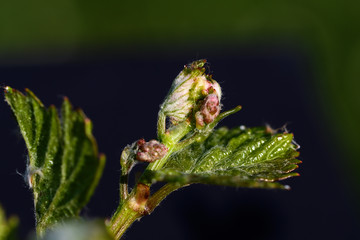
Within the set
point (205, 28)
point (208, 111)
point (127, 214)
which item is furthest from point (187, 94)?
point (205, 28)

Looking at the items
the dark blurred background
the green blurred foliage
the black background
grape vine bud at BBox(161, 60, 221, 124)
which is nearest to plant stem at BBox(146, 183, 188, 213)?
grape vine bud at BBox(161, 60, 221, 124)

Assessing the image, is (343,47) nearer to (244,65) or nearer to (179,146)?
(244,65)

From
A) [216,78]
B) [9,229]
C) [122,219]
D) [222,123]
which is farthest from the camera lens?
[216,78]

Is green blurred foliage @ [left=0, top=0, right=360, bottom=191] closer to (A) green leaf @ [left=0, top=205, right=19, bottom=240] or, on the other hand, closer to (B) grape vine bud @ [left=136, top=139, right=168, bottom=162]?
(B) grape vine bud @ [left=136, top=139, right=168, bottom=162]

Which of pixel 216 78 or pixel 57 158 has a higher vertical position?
pixel 216 78

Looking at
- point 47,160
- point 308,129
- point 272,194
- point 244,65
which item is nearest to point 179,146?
point 47,160

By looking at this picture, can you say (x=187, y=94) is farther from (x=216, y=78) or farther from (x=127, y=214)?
(x=216, y=78)
